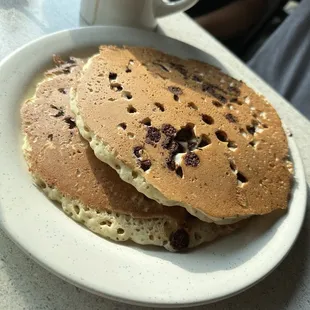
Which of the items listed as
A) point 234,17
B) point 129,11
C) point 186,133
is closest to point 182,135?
point 186,133

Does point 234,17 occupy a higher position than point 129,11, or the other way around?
point 129,11

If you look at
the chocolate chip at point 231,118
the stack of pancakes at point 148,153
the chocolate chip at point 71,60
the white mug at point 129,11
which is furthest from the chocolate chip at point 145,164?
the white mug at point 129,11

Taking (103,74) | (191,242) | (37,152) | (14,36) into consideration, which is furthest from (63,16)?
(191,242)

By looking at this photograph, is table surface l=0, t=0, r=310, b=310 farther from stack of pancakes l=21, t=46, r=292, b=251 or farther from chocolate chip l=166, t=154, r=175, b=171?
chocolate chip l=166, t=154, r=175, b=171

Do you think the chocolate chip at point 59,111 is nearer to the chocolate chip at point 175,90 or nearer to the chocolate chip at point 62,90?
the chocolate chip at point 62,90

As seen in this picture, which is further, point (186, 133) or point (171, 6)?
point (171, 6)

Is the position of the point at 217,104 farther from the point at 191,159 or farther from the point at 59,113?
the point at 59,113

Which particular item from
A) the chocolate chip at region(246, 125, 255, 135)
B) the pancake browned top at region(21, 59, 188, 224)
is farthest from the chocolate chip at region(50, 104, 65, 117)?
the chocolate chip at region(246, 125, 255, 135)
